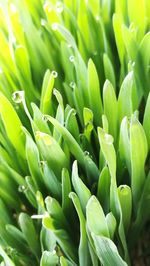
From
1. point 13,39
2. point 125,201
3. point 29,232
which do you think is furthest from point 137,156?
point 13,39

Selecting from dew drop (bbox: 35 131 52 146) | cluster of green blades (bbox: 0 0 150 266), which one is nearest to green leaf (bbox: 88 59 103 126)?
cluster of green blades (bbox: 0 0 150 266)

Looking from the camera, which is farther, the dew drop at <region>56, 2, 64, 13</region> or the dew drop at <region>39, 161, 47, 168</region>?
the dew drop at <region>56, 2, 64, 13</region>

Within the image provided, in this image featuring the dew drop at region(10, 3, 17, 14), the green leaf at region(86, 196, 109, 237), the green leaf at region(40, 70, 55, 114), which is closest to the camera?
the green leaf at region(86, 196, 109, 237)

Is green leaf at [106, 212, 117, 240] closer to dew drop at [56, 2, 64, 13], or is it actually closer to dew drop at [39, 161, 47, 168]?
dew drop at [39, 161, 47, 168]

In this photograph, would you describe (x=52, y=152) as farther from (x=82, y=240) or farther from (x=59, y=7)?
(x=59, y=7)

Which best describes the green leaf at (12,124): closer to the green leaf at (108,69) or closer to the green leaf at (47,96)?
the green leaf at (47,96)

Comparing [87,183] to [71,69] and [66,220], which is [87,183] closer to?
[66,220]

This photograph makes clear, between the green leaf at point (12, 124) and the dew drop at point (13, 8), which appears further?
the dew drop at point (13, 8)

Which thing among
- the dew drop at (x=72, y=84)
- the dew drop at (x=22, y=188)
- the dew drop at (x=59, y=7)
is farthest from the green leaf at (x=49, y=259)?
the dew drop at (x=59, y=7)
